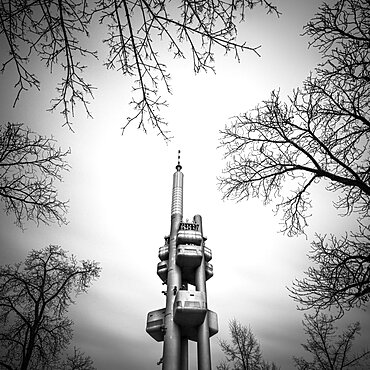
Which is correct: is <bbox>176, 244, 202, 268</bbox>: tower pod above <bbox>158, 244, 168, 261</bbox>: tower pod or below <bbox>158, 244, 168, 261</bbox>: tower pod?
below

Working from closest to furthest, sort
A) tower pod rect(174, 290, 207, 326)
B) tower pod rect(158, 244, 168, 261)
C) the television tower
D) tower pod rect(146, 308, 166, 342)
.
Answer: tower pod rect(174, 290, 207, 326) < the television tower < tower pod rect(146, 308, 166, 342) < tower pod rect(158, 244, 168, 261)

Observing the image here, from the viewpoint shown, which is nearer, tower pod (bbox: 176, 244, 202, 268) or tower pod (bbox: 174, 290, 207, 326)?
tower pod (bbox: 174, 290, 207, 326)

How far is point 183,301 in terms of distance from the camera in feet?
70.1

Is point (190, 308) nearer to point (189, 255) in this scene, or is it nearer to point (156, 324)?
point (156, 324)

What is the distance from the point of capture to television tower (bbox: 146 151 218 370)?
21281 millimetres

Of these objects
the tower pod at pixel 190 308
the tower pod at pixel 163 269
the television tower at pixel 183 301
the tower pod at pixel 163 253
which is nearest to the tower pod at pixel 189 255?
the television tower at pixel 183 301

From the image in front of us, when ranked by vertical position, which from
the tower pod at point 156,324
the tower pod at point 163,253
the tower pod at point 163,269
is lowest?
the tower pod at point 156,324

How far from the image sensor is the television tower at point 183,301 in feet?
69.8

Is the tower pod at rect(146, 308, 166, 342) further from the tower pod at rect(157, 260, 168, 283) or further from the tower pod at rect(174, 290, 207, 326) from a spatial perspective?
the tower pod at rect(157, 260, 168, 283)

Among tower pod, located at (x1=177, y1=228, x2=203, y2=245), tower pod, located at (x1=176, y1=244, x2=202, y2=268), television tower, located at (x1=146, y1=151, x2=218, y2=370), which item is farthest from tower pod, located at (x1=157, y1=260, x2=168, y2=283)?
tower pod, located at (x1=177, y1=228, x2=203, y2=245)

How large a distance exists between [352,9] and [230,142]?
4199mm

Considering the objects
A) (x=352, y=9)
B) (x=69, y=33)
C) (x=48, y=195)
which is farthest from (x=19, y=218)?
(x=352, y=9)

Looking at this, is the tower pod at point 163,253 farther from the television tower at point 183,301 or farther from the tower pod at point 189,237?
the tower pod at point 189,237

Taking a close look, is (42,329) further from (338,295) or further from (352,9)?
(352,9)
